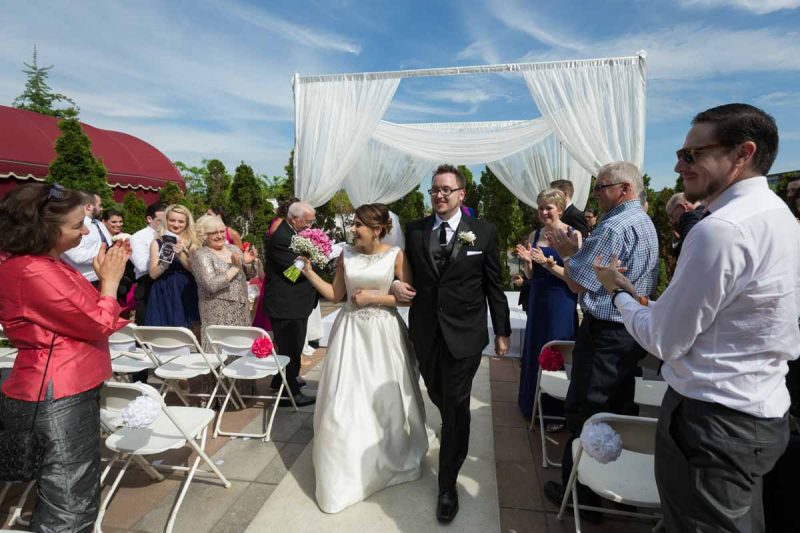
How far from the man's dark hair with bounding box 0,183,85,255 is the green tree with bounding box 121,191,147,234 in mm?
11473

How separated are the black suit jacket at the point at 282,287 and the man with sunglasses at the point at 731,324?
3.25m

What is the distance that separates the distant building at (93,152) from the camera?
1418 centimetres

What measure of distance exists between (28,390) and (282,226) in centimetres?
247

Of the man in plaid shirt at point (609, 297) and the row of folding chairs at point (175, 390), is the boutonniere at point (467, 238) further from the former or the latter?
the row of folding chairs at point (175, 390)

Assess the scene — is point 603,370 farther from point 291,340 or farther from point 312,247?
point 291,340

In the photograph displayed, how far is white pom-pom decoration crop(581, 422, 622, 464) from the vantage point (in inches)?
69.0

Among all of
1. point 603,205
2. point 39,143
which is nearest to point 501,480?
point 603,205

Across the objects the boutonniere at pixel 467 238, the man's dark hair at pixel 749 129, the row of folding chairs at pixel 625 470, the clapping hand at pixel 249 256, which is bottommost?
the row of folding chairs at pixel 625 470

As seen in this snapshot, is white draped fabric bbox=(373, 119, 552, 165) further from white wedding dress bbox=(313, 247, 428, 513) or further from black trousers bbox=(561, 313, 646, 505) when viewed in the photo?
black trousers bbox=(561, 313, 646, 505)

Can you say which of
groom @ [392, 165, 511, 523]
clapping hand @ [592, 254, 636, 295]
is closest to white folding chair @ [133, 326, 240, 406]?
groom @ [392, 165, 511, 523]

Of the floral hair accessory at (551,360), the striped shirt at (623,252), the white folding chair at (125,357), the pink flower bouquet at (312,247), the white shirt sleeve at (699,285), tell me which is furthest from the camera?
the white folding chair at (125,357)

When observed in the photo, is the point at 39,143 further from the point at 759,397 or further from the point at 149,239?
the point at 759,397

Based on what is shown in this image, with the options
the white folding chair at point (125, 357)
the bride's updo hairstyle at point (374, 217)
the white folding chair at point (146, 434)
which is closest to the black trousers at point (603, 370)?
the bride's updo hairstyle at point (374, 217)

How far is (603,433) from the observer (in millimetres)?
1778
